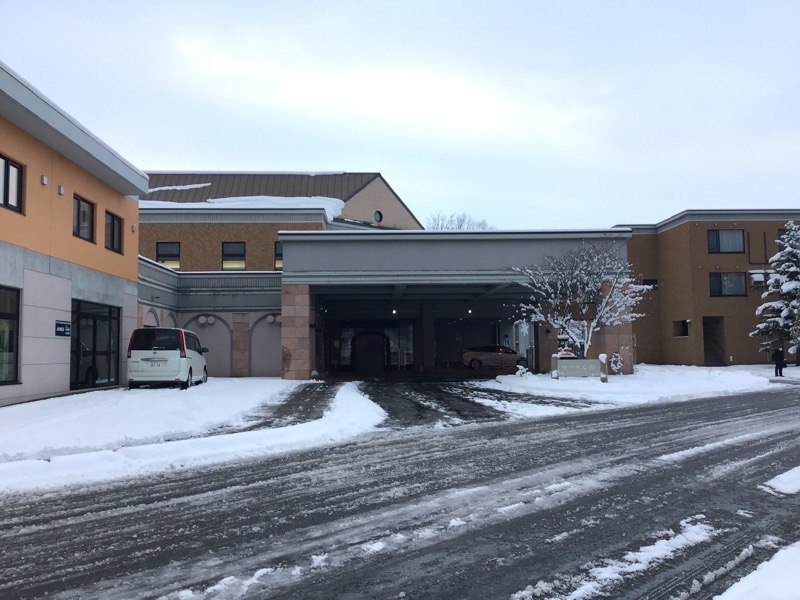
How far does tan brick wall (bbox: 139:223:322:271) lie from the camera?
32.6 metres

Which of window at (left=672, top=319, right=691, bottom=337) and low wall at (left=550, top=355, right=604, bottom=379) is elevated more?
window at (left=672, top=319, right=691, bottom=337)

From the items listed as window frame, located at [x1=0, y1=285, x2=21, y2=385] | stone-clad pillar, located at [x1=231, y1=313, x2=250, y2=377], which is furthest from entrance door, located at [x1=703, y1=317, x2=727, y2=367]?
window frame, located at [x1=0, y1=285, x2=21, y2=385]

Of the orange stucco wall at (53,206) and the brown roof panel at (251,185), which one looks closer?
the orange stucco wall at (53,206)

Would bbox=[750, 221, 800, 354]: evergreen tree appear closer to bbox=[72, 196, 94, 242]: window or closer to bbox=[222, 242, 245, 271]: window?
bbox=[222, 242, 245, 271]: window

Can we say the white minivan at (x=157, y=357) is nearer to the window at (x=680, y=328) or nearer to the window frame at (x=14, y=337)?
the window frame at (x=14, y=337)

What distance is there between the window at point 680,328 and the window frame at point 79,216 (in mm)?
→ 31341

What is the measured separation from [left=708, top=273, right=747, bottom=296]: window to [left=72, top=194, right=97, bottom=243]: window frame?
3181 centimetres

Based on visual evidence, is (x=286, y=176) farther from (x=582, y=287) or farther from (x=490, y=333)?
(x=582, y=287)

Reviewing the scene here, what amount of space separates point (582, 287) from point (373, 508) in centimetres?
1862

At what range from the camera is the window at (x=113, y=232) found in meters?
19.4

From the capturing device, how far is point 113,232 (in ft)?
65.1

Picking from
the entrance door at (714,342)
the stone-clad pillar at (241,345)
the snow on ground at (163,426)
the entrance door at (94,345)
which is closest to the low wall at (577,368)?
the snow on ground at (163,426)

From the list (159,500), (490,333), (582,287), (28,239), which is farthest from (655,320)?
(159,500)

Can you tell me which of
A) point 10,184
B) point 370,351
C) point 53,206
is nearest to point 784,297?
point 370,351
